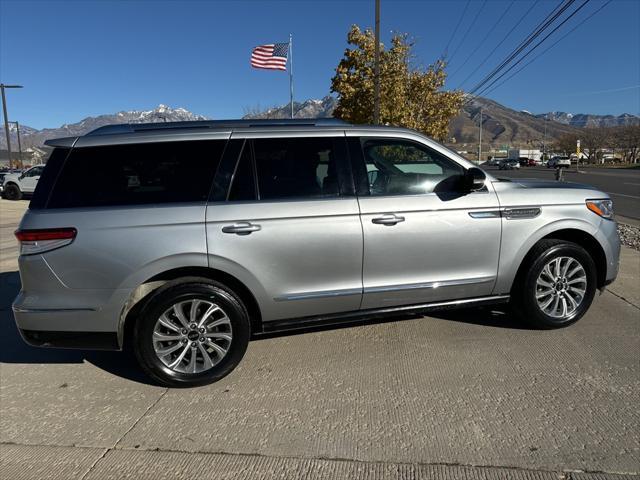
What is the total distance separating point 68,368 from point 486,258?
3604 mm

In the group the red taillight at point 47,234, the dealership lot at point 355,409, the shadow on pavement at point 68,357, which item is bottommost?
the shadow on pavement at point 68,357

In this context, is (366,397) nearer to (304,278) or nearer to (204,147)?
(304,278)

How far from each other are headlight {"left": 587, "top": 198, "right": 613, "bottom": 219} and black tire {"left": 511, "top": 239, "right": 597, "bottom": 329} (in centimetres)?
36

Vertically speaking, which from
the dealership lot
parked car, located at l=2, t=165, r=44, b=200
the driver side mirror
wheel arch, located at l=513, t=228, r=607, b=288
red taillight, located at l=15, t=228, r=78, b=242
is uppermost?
the driver side mirror

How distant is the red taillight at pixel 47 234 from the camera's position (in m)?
3.14

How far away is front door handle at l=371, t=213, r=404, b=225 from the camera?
3598 mm

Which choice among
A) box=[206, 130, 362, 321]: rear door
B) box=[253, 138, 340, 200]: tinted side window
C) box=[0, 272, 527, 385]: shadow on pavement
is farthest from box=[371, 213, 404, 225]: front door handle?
box=[0, 272, 527, 385]: shadow on pavement

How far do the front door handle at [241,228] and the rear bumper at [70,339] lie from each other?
1089 millimetres

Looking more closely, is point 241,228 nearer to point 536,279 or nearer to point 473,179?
point 473,179

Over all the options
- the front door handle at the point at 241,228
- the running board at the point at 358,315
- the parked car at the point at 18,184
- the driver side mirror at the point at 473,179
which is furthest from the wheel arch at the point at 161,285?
the parked car at the point at 18,184

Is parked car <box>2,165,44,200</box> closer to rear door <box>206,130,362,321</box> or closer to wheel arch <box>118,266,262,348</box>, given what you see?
wheel arch <box>118,266,262,348</box>

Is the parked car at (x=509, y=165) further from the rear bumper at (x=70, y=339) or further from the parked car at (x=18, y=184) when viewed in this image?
the rear bumper at (x=70, y=339)

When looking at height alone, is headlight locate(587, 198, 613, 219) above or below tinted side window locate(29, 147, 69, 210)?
below

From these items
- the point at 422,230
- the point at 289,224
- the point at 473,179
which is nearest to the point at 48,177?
the point at 289,224
